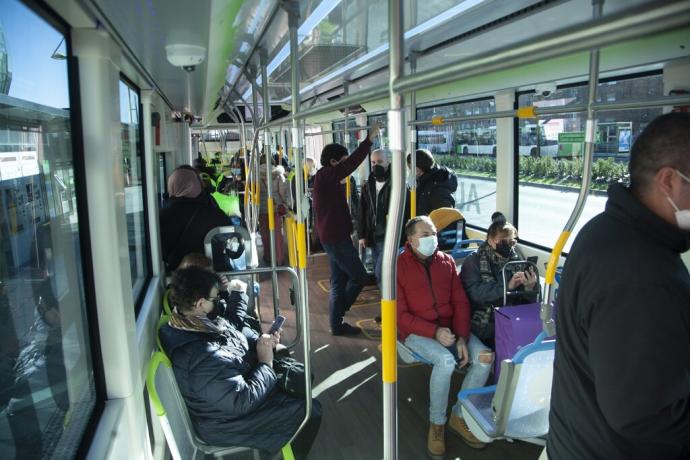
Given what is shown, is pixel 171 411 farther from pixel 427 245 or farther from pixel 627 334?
pixel 627 334

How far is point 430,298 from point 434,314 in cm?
11

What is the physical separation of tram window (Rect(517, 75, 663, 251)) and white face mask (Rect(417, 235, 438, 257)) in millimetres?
1434

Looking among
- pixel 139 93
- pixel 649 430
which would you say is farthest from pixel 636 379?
pixel 139 93

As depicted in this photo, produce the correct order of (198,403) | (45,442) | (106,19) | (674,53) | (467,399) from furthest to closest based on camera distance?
(674,53) < (467,399) < (198,403) < (106,19) < (45,442)

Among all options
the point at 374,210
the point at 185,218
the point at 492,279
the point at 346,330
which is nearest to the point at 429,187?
the point at 374,210

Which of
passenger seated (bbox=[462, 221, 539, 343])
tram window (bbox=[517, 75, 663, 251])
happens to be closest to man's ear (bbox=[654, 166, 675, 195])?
passenger seated (bbox=[462, 221, 539, 343])

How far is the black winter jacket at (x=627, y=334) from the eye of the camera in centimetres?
105

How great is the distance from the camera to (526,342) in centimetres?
274

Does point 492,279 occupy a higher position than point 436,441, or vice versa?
point 492,279

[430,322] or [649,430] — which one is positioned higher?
[649,430]

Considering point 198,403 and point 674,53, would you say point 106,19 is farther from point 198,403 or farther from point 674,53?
point 674,53

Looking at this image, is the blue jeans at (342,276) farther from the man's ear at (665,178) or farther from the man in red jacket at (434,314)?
the man's ear at (665,178)

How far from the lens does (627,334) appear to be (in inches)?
41.8

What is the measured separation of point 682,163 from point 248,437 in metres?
1.95
